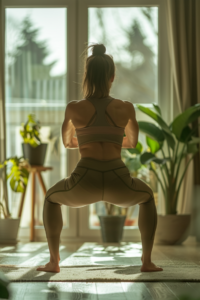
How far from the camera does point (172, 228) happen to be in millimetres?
3262

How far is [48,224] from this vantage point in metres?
1.82

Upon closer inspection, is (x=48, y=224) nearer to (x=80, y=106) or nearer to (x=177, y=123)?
(x=80, y=106)

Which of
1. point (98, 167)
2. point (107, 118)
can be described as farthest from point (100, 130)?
point (98, 167)

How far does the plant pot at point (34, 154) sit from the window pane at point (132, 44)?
35.9 inches

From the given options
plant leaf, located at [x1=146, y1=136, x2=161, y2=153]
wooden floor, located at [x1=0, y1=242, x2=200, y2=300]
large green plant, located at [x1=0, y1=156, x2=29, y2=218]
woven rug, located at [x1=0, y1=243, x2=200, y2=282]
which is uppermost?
plant leaf, located at [x1=146, y1=136, x2=161, y2=153]

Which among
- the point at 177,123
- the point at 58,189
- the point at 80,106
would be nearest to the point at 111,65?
the point at 80,106

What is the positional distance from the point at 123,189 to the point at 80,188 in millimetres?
197

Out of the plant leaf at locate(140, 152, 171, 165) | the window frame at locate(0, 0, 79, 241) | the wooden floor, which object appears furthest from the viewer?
the window frame at locate(0, 0, 79, 241)

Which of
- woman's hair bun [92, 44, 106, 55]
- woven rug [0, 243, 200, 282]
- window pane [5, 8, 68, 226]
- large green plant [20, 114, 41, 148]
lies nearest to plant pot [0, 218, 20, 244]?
window pane [5, 8, 68, 226]

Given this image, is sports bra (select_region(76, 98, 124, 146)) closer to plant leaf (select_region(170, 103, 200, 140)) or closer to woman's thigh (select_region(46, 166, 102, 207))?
woman's thigh (select_region(46, 166, 102, 207))

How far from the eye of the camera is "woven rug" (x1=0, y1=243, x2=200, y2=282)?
5.52 feet

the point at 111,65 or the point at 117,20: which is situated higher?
the point at 117,20

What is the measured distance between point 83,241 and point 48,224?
1.93 m

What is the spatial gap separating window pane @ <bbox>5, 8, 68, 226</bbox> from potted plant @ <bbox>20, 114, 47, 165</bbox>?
28cm
